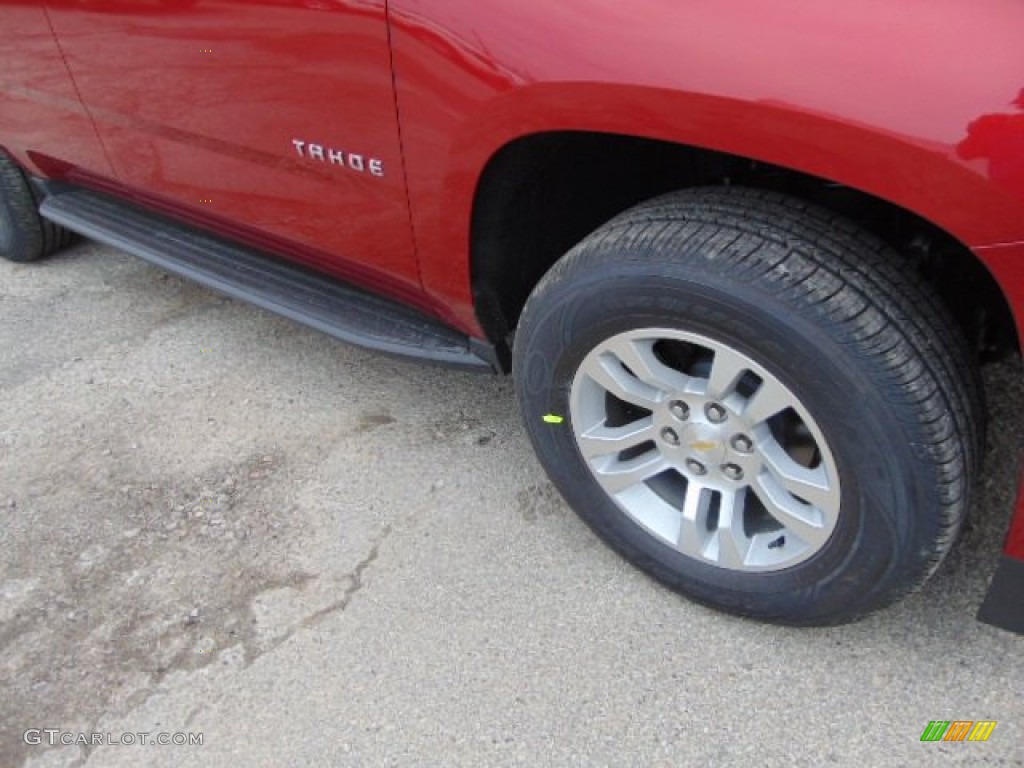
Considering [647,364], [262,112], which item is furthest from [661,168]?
[262,112]

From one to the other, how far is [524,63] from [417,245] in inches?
24.5

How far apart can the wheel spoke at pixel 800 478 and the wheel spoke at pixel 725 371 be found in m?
0.15

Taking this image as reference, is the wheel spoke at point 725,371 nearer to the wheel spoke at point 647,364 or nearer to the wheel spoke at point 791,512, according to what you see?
the wheel spoke at point 647,364

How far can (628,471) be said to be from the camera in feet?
6.69

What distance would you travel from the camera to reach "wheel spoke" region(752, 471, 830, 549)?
1800mm

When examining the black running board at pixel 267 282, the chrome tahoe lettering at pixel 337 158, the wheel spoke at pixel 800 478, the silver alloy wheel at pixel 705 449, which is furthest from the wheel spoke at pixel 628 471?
the chrome tahoe lettering at pixel 337 158

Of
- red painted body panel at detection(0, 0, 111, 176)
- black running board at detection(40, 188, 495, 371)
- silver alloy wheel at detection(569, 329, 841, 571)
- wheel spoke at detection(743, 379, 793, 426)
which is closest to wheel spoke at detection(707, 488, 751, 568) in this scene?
silver alloy wheel at detection(569, 329, 841, 571)

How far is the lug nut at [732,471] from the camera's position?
6.21ft

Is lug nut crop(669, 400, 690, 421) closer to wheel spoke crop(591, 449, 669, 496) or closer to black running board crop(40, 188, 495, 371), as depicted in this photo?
wheel spoke crop(591, 449, 669, 496)

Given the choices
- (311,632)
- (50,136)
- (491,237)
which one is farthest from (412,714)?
(50,136)

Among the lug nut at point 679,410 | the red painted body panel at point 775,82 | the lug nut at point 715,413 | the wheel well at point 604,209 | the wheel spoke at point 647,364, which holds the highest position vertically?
the red painted body panel at point 775,82

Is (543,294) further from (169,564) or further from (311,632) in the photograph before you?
(169,564)

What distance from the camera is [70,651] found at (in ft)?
7.02

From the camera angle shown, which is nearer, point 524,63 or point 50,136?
point 524,63
